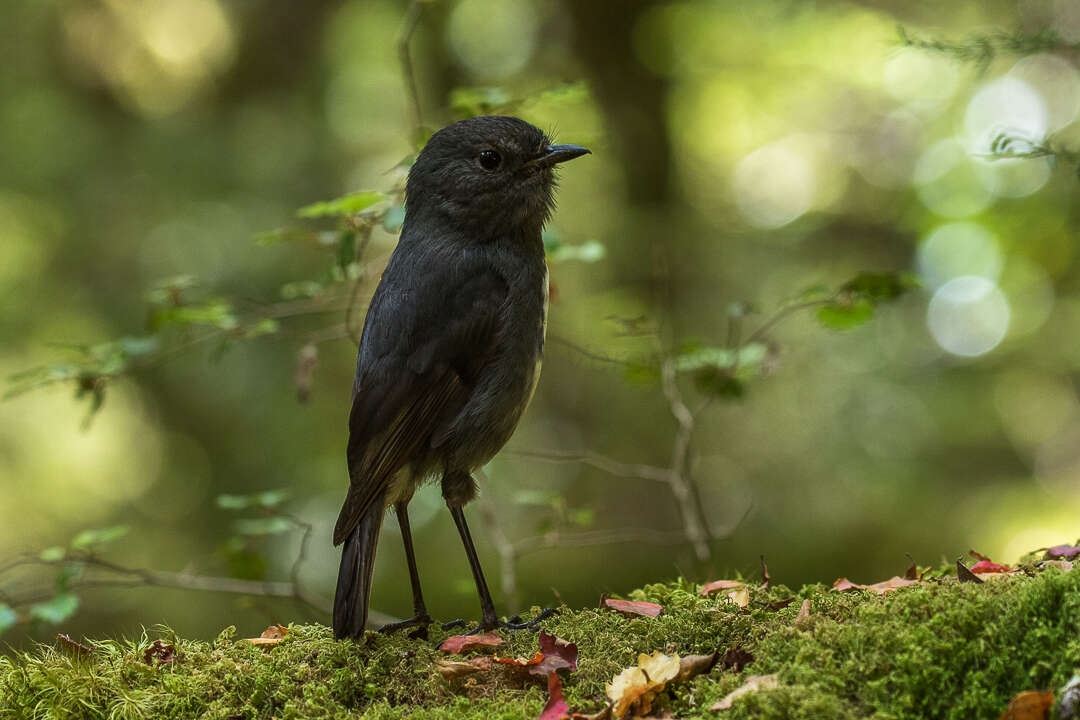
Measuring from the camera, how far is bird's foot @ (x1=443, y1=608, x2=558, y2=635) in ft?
10.5

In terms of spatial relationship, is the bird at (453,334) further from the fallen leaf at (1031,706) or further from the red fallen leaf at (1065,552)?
the red fallen leaf at (1065,552)

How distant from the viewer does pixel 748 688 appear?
225cm

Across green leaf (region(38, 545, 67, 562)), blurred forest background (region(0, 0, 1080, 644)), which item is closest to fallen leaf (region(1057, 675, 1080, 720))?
green leaf (region(38, 545, 67, 562))

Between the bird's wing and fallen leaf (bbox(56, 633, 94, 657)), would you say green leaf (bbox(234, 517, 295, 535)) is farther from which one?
fallen leaf (bbox(56, 633, 94, 657))

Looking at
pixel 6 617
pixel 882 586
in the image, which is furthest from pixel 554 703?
pixel 6 617

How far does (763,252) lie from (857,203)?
131cm

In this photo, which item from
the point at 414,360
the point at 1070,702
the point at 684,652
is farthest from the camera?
the point at 414,360

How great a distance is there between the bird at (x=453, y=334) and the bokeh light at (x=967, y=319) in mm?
6820

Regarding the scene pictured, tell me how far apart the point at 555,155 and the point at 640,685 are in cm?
213

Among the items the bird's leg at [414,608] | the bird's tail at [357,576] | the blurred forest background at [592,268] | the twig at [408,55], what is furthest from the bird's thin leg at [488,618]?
the blurred forest background at [592,268]

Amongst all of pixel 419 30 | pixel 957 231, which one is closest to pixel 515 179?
pixel 419 30

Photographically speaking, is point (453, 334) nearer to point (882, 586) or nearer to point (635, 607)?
point (635, 607)

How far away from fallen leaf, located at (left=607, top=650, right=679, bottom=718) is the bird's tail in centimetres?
92

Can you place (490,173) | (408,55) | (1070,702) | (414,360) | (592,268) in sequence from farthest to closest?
(592,268), (408,55), (490,173), (414,360), (1070,702)
